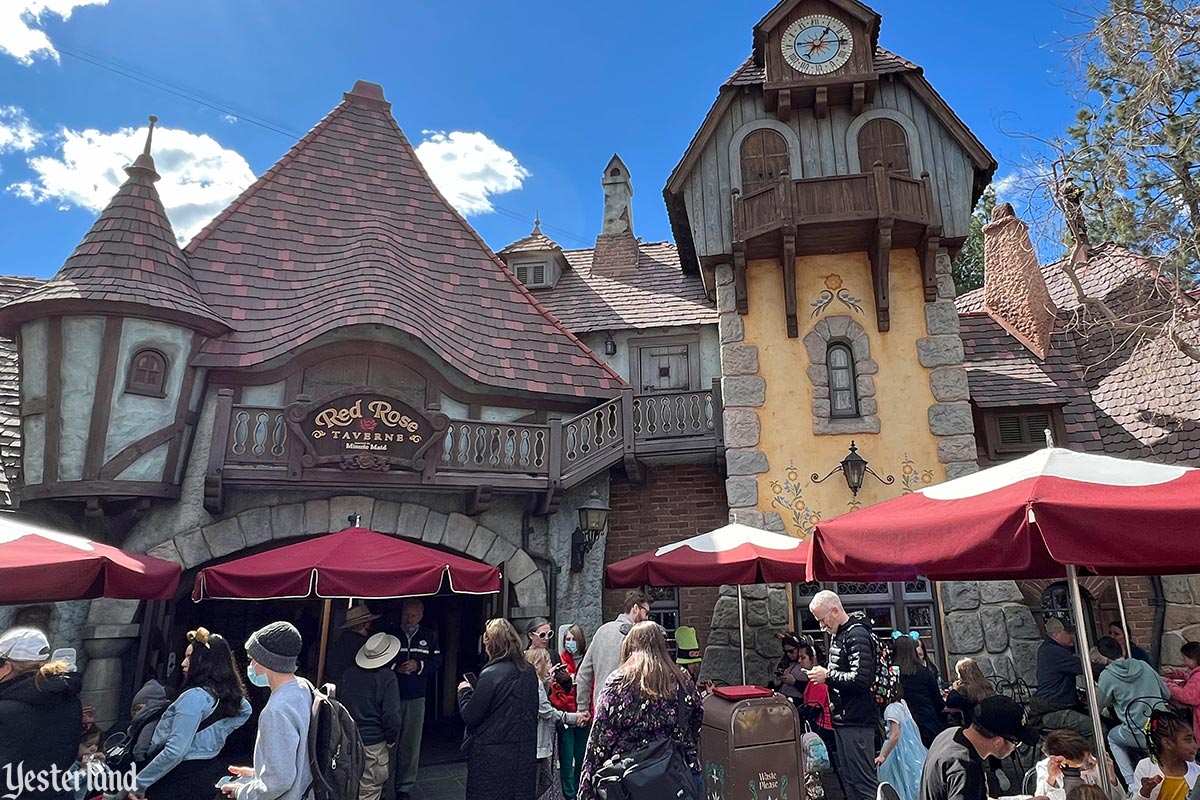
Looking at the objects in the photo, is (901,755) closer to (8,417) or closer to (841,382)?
(841,382)

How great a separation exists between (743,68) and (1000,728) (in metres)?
11.2

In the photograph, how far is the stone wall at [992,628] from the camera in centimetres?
927

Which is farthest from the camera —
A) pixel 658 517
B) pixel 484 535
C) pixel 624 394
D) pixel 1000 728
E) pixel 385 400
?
pixel 658 517

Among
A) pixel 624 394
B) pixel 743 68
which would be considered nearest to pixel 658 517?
pixel 624 394

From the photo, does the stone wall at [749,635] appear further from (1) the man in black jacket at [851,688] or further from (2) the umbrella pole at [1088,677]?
(2) the umbrella pole at [1088,677]

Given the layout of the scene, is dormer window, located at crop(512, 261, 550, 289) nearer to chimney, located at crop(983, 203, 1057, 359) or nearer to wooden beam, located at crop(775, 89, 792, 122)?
wooden beam, located at crop(775, 89, 792, 122)

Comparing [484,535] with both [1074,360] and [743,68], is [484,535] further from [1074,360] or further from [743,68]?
[1074,360]

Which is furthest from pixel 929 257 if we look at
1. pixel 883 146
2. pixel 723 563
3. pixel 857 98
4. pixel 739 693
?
pixel 739 693

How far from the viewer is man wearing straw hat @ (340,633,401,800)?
214 inches

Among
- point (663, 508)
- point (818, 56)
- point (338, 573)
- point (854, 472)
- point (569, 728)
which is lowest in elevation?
point (569, 728)

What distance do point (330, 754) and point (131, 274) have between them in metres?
8.38

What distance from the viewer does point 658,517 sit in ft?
38.4

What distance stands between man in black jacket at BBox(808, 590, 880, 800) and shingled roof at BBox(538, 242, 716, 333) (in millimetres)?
8017
